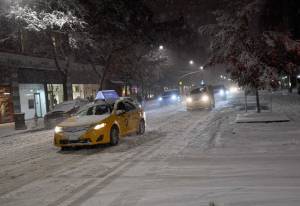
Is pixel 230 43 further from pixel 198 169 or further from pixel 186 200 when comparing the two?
pixel 186 200

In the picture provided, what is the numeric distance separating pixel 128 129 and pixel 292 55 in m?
9.05

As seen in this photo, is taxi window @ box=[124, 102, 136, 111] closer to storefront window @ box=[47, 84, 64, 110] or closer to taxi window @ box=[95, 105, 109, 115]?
taxi window @ box=[95, 105, 109, 115]

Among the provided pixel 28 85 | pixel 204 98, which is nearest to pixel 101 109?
pixel 204 98

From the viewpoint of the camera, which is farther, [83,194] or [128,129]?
[128,129]

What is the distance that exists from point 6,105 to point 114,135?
2429cm

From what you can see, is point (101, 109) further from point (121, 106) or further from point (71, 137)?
point (71, 137)

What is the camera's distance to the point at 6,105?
38281 millimetres

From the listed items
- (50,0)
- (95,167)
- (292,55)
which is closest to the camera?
(95,167)

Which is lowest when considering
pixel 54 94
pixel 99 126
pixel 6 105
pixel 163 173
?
pixel 163 173

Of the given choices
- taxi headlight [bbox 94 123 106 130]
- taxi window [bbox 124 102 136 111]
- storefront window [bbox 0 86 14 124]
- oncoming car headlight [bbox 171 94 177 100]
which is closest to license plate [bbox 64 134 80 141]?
taxi headlight [bbox 94 123 106 130]

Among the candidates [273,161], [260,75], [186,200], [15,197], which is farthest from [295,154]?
[260,75]

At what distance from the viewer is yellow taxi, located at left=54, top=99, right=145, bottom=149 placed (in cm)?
1527

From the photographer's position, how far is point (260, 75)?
22875 mm

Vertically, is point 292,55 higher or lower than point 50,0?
lower
